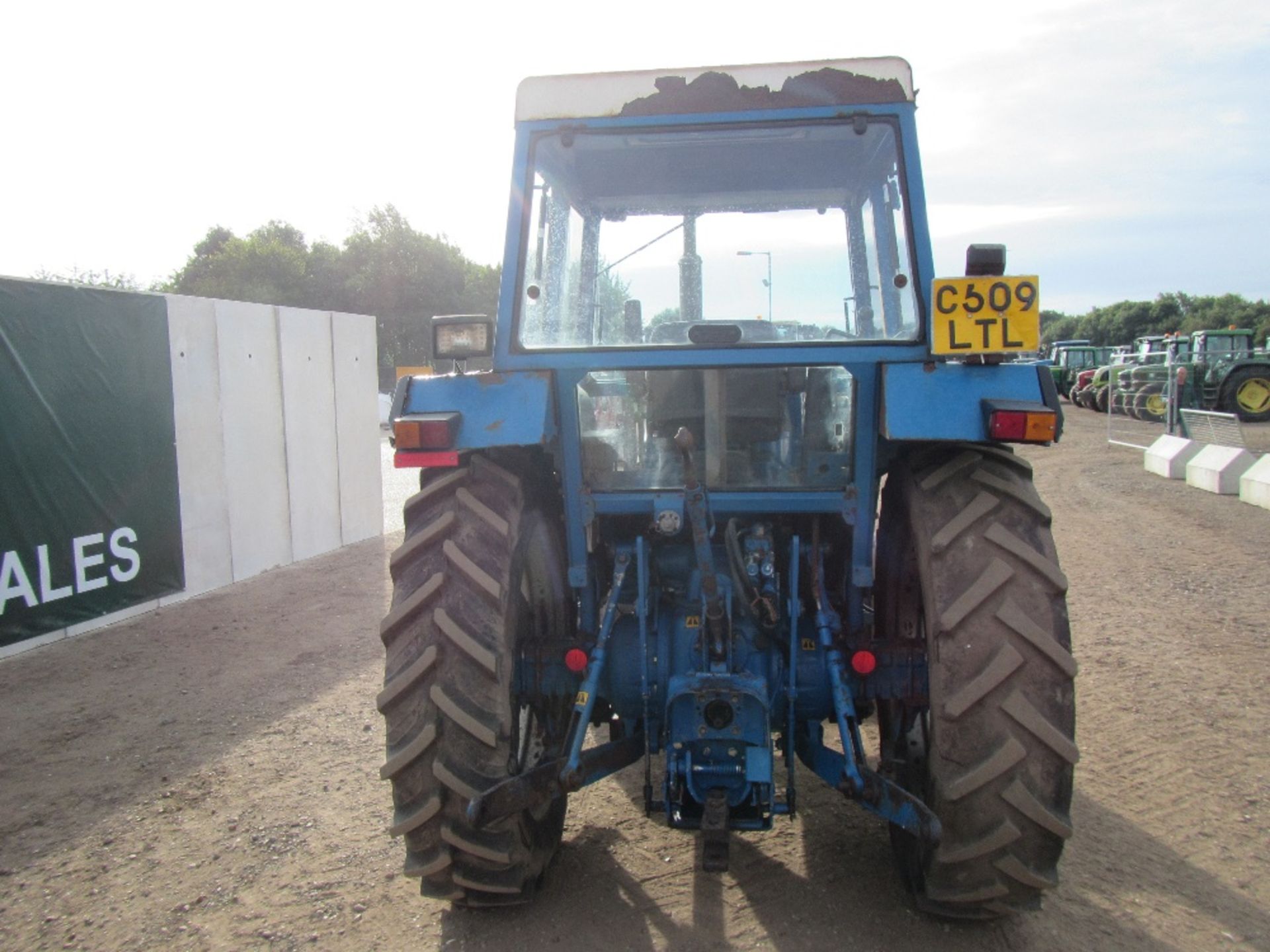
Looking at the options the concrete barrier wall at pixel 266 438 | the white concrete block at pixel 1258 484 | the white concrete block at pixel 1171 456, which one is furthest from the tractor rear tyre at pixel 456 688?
the white concrete block at pixel 1171 456

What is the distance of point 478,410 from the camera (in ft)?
10.4

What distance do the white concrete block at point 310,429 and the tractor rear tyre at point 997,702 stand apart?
334 inches

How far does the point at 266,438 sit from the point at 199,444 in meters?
1.02

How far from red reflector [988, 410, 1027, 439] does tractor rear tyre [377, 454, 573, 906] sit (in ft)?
4.97

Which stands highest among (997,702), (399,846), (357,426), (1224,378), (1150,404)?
(1224,378)

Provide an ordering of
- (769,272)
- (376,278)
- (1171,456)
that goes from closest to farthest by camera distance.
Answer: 1. (769,272)
2. (1171,456)
3. (376,278)

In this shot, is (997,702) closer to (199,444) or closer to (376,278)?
(199,444)

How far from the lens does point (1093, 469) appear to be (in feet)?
52.2

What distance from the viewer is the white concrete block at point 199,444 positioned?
846 centimetres

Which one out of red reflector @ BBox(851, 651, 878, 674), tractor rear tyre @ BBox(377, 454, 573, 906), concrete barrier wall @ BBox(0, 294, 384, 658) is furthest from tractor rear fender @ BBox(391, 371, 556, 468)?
concrete barrier wall @ BBox(0, 294, 384, 658)

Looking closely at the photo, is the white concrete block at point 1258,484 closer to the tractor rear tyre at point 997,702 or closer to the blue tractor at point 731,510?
the blue tractor at point 731,510

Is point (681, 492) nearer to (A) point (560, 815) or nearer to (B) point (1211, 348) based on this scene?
(A) point (560, 815)

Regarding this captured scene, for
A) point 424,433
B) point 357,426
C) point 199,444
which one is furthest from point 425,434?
point 357,426

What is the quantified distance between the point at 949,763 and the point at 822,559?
0.96 meters
